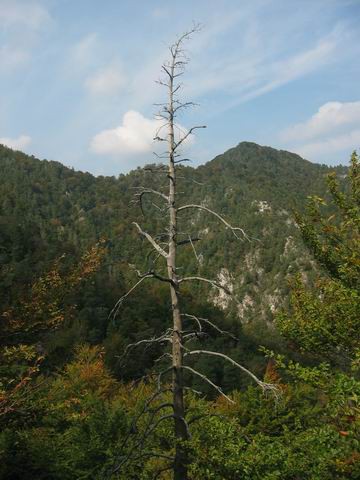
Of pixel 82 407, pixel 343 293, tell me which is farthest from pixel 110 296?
pixel 343 293

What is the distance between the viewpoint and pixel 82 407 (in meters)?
20.8

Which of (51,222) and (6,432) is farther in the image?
(51,222)

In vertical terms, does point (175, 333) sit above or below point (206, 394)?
above

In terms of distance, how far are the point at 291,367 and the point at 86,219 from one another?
179976 mm

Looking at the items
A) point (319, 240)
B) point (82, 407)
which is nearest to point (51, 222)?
point (82, 407)

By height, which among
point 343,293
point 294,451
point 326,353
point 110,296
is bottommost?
point 110,296

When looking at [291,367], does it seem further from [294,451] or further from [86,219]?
[86,219]

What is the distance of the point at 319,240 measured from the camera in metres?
10.0

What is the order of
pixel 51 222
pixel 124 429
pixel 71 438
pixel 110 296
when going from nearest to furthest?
pixel 71 438 < pixel 124 429 < pixel 110 296 < pixel 51 222

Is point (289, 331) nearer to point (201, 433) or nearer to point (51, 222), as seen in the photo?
point (201, 433)

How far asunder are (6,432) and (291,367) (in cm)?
818

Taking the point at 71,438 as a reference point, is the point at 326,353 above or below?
above

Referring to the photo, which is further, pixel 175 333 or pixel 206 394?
pixel 206 394

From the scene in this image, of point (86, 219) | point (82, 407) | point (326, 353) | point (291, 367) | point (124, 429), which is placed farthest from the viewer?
point (86, 219)
